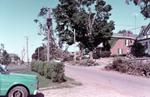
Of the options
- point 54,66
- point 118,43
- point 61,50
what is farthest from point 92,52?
point 54,66

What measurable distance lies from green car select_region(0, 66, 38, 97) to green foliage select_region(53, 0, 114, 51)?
49787 millimetres

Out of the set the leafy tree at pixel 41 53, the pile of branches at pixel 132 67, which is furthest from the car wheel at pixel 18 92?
the leafy tree at pixel 41 53

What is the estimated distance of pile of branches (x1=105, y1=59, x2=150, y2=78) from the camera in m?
Result: 25.9

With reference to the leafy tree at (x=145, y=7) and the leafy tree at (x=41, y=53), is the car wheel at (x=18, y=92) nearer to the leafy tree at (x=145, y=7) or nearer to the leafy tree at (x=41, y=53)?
the leafy tree at (x=145, y=7)

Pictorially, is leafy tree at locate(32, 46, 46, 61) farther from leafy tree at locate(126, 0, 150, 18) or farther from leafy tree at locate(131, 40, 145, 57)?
leafy tree at locate(126, 0, 150, 18)

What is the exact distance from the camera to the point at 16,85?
516 inches

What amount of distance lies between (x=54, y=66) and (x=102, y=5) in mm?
43565

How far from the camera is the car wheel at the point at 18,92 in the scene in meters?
13.1

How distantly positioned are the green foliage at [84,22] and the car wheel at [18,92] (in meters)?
A: 49.9

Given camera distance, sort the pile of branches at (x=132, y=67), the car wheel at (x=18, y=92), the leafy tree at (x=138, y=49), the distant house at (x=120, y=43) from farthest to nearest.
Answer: the distant house at (x=120, y=43)
the leafy tree at (x=138, y=49)
the pile of branches at (x=132, y=67)
the car wheel at (x=18, y=92)

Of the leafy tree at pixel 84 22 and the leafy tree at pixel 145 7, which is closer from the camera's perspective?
the leafy tree at pixel 145 7

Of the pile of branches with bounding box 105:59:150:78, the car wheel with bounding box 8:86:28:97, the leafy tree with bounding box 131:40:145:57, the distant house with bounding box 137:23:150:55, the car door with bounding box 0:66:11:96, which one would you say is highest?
the distant house with bounding box 137:23:150:55

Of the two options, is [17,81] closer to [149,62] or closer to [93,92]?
[93,92]

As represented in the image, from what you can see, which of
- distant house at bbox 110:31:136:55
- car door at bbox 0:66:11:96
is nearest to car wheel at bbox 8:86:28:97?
car door at bbox 0:66:11:96
